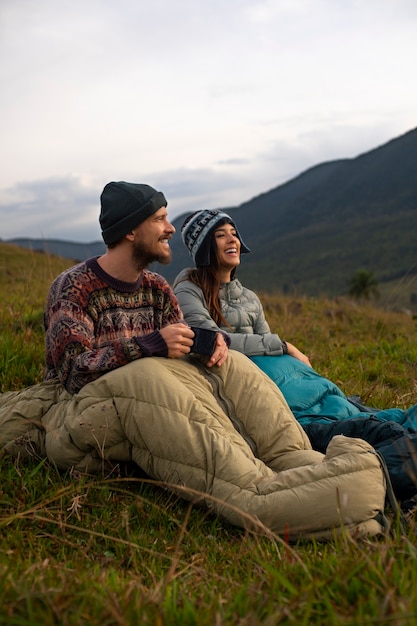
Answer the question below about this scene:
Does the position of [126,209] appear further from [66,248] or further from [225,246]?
[66,248]

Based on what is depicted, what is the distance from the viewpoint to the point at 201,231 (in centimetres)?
559

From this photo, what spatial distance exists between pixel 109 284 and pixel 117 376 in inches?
31.7

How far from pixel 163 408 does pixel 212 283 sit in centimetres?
228

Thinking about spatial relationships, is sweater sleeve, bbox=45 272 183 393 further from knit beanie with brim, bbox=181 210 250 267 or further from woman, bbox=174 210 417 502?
knit beanie with brim, bbox=181 210 250 267

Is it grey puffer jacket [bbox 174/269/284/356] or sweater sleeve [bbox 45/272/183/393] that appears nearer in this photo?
sweater sleeve [bbox 45/272/183/393]

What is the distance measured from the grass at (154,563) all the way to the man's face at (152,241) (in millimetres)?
1377

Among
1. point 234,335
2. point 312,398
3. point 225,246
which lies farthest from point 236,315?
point 312,398

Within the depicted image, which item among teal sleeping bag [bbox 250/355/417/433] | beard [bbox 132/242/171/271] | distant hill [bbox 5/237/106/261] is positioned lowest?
teal sleeping bag [bbox 250/355/417/433]

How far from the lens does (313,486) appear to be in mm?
3133

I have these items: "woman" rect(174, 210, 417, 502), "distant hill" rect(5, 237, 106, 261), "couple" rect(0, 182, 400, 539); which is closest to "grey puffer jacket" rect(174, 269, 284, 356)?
"woman" rect(174, 210, 417, 502)

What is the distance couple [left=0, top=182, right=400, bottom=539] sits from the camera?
317cm

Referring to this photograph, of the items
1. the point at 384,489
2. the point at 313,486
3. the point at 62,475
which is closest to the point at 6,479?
the point at 62,475

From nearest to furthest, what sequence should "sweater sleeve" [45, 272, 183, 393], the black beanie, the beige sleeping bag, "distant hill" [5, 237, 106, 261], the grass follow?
the grass, the beige sleeping bag, "sweater sleeve" [45, 272, 183, 393], the black beanie, "distant hill" [5, 237, 106, 261]

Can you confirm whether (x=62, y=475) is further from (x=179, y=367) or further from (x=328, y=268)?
(x=328, y=268)
